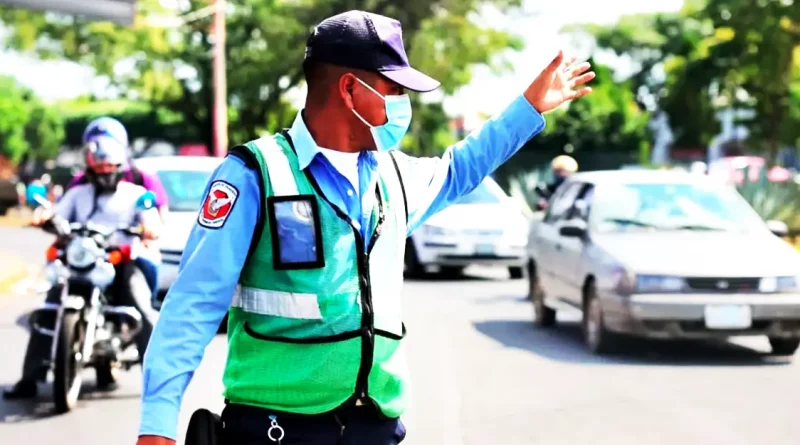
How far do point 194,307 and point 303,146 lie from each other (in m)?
0.40

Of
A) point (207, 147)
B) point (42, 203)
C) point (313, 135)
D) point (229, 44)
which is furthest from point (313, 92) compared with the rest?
point (207, 147)

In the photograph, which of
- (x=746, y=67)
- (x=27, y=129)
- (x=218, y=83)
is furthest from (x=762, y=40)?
(x=27, y=129)

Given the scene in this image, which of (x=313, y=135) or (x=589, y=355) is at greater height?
(x=313, y=135)

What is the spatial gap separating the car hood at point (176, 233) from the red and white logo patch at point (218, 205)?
10584mm

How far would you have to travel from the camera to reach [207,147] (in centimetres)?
5278

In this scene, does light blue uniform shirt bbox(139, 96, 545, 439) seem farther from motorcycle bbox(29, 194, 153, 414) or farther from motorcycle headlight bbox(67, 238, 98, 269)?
motorcycle headlight bbox(67, 238, 98, 269)

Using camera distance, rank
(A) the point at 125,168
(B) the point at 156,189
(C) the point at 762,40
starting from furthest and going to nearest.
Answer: (C) the point at 762,40 < (B) the point at 156,189 < (A) the point at 125,168

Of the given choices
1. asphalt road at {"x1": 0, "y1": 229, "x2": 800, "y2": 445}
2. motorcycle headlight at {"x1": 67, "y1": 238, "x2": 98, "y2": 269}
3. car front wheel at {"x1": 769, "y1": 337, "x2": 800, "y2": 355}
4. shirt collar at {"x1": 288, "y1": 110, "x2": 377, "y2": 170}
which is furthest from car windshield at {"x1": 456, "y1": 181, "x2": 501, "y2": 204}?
shirt collar at {"x1": 288, "y1": 110, "x2": 377, "y2": 170}

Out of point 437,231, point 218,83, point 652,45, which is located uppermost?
point 652,45

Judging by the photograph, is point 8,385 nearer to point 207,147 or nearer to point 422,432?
point 422,432

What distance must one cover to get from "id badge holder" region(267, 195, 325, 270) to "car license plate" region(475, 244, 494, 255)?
54.9ft

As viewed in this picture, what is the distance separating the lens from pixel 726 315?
1110cm

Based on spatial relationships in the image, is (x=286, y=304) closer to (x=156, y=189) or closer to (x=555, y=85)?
(x=555, y=85)

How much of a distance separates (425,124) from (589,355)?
4360cm
